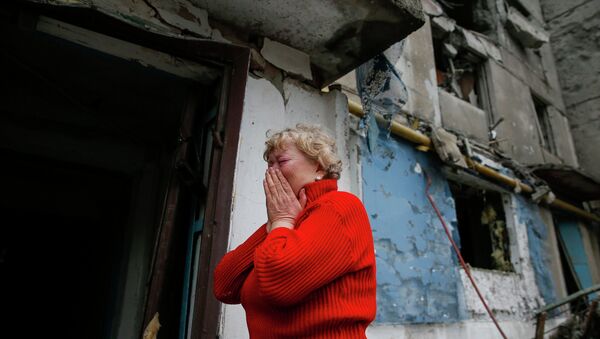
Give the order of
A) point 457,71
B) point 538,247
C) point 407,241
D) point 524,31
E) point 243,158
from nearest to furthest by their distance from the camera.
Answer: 1. point 243,158
2. point 407,241
3. point 538,247
4. point 457,71
5. point 524,31

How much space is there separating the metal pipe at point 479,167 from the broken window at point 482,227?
473 millimetres

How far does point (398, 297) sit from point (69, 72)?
406 cm

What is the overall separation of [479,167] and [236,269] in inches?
218

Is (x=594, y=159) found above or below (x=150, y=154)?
above

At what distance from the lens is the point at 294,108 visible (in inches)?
117

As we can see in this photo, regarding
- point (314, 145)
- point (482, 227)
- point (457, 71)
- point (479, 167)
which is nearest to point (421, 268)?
point (479, 167)

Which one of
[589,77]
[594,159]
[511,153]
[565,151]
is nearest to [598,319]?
[511,153]

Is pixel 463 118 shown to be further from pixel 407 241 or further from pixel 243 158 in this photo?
pixel 243 158

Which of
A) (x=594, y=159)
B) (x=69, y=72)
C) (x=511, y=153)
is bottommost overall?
(x=69, y=72)

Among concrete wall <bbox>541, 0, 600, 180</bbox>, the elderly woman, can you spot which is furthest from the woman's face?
concrete wall <bbox>541, 0, 600, 180</bbox>

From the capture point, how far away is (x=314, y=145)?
155 centimetres

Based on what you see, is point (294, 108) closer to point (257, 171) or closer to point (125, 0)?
point (257, 171)

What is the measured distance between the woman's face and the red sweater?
133mm

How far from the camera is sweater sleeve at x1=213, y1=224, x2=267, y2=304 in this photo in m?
1.45
